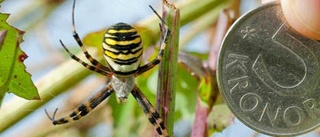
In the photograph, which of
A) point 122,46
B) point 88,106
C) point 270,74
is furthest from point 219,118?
point 122,46

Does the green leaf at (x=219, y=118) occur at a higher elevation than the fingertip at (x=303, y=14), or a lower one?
lower

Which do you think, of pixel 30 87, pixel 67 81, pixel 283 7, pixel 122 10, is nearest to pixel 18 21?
pixel 67 81

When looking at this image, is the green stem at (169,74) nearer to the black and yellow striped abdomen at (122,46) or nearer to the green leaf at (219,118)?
the black and yellow striped abdomen at (122,46)

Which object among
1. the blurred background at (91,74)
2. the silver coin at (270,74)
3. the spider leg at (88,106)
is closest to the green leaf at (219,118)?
the blurred background at (91,74)

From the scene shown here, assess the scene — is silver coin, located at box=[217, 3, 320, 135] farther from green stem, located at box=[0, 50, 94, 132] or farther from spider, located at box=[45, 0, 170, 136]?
green stem, located at box=[0, 50, 94, 132]

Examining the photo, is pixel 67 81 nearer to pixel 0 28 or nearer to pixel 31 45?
pixel 31 45

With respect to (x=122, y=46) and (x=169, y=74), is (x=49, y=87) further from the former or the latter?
(x=169, y=74)

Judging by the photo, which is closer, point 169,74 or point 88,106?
point 169,74
